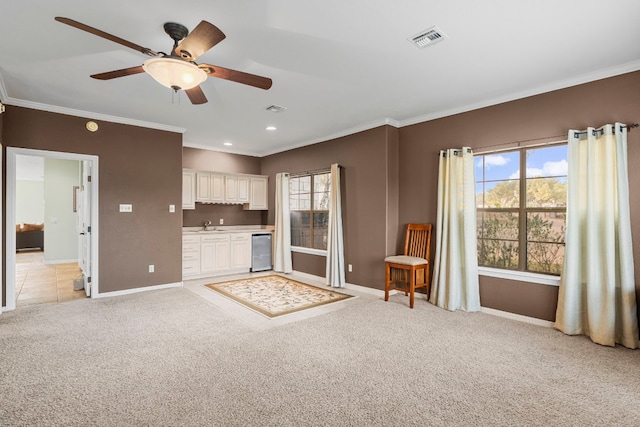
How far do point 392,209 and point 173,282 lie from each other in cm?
377

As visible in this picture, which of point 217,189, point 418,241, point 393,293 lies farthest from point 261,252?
point 418,241

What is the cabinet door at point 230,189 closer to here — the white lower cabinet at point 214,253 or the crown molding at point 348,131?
the white lower cabinet at point 214,253

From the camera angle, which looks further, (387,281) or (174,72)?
(387,281)

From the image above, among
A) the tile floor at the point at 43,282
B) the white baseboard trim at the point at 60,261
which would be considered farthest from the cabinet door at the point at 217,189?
the white baseboard trim at the point at 60,261

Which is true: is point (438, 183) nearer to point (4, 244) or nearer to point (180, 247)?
point (180, 247)

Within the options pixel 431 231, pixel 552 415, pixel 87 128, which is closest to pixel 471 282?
pixel 431 231

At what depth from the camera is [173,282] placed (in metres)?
5.36

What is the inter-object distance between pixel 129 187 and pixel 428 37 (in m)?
4.57

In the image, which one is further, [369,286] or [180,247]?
[180,247]

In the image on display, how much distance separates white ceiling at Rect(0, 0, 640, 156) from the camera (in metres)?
2.26

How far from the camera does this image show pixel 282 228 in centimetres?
657

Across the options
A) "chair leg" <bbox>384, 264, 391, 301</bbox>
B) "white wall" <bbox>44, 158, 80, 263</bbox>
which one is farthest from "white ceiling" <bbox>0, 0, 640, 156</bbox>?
"white wall" <bbox>44, 158, 80, 263</bbox>

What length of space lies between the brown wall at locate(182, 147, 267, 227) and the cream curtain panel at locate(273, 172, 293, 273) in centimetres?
109

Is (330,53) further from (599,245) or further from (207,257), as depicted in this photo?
(207,257)
